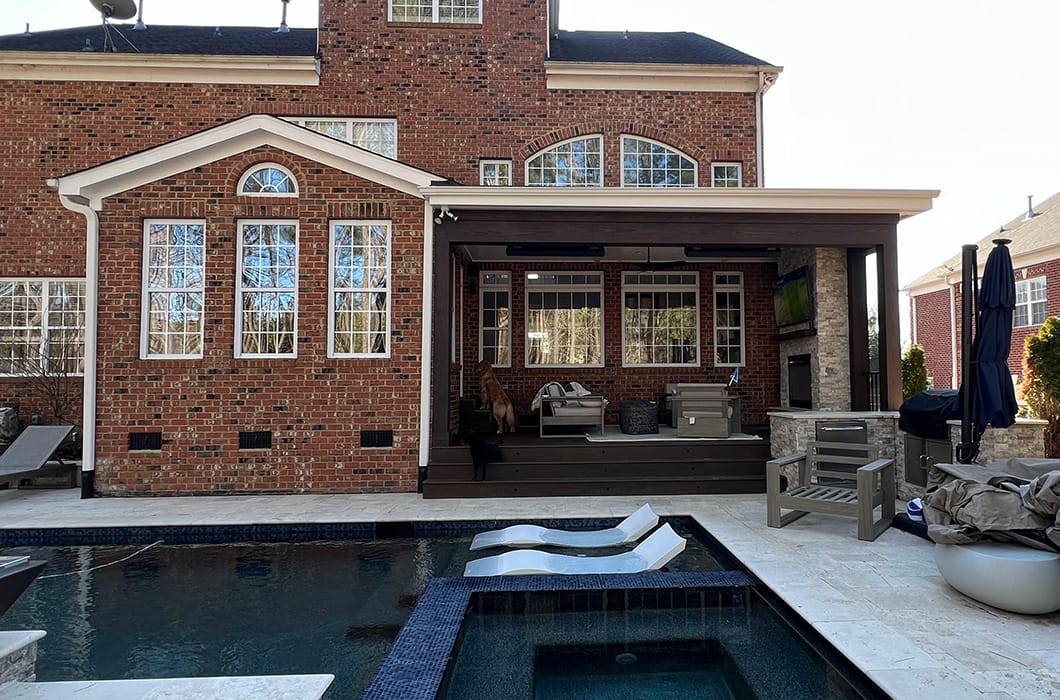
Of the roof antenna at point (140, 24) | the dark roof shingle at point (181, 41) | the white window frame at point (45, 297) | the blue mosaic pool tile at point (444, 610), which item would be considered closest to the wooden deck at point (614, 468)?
the blue mosaic pool tile at point (444, 610)

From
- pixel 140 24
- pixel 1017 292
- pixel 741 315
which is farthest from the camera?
pixel 1017 292

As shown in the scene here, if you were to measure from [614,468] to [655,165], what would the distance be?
5.83 meters

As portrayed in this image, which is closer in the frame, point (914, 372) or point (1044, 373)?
point (1044, 373)

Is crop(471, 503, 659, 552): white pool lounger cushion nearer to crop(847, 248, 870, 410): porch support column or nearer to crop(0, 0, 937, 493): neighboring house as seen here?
crop(0, 0, 937, 493): neighboring house

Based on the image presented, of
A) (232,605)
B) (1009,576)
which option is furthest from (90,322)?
(1009,576)

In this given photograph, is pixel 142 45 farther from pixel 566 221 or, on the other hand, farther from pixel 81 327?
pixel 566 221

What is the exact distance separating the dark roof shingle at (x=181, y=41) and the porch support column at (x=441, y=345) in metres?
5.73

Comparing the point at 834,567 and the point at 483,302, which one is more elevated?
the point at 483,302

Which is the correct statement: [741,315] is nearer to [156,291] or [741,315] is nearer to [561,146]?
[561,146]

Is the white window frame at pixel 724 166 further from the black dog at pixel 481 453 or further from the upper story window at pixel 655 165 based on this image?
the black dog at pixel 481 453

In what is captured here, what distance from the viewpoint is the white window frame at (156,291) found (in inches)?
286

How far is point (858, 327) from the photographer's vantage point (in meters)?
7.65

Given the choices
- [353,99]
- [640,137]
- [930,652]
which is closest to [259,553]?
[930,652]

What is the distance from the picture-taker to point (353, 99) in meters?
9.97
